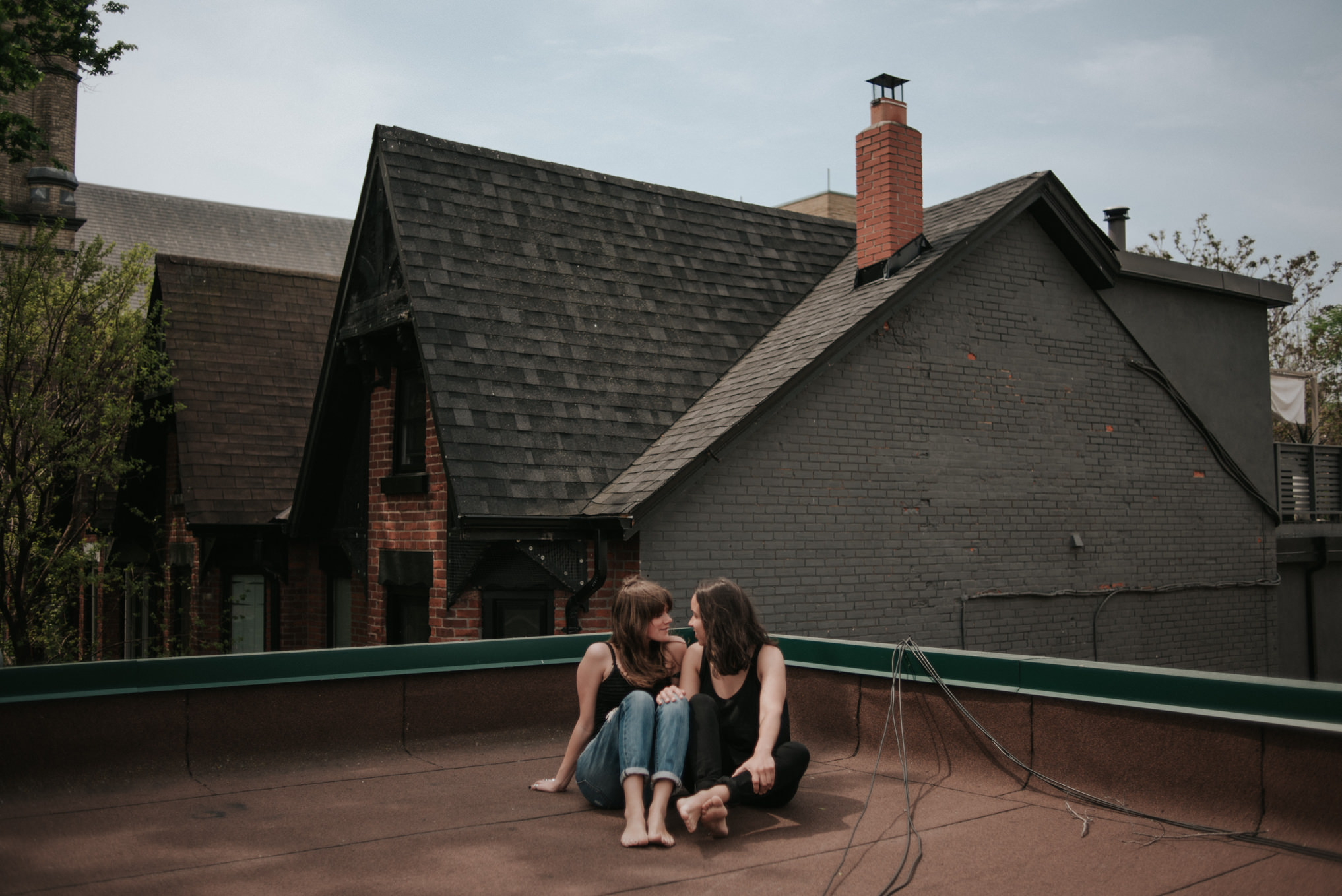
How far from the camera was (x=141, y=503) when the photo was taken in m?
17.3

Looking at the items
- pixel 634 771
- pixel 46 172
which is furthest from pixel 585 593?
pixel 46 172

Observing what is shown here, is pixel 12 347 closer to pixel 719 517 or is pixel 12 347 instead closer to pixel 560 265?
pixel 560 265

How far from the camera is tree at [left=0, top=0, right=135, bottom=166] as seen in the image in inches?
418

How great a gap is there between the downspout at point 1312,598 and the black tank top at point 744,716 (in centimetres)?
1332

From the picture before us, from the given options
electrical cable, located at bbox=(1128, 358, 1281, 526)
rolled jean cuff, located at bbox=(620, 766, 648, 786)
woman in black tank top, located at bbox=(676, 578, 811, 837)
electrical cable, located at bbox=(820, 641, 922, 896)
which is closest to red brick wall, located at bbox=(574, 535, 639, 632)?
electrical cable, located at bbox=(820, 641, 922, 896)

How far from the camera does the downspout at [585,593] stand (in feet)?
30.6

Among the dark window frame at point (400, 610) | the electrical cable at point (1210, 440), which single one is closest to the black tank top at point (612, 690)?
the dark window frame at point (400, 610)

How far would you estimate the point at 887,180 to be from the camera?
1174cm

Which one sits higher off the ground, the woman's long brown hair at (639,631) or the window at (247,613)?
the woman's long brown hair at (639,631)

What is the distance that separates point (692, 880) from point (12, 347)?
11.6 metres

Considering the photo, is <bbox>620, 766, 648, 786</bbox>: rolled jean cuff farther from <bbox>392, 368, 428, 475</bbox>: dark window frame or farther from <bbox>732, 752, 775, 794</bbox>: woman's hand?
<bbox>392, 368, 428, 475</bbox>: dark window frame

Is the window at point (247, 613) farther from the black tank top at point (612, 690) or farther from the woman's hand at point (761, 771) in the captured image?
the woman's hand at point (761, 771)

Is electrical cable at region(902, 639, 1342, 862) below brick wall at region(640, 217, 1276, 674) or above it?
below

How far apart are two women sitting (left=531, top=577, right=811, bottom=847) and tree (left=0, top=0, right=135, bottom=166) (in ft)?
29.7
